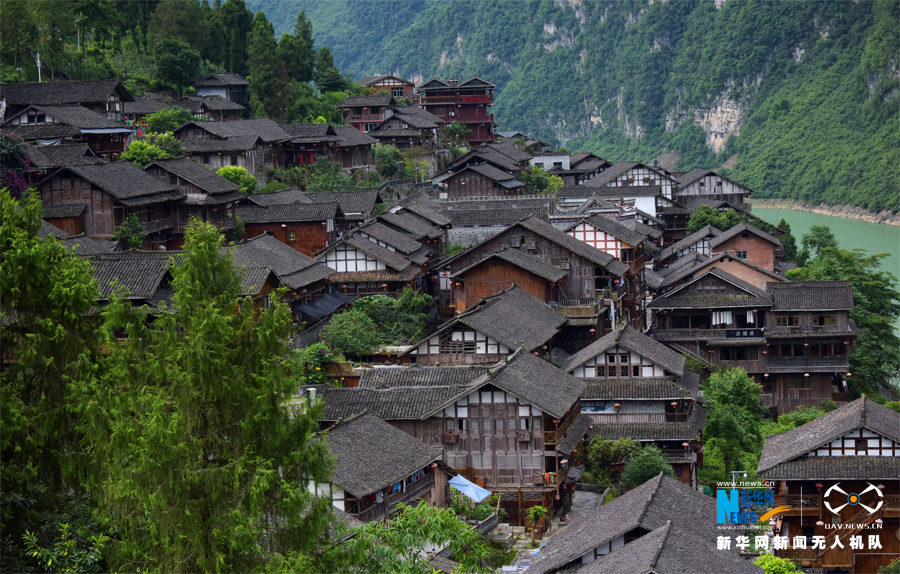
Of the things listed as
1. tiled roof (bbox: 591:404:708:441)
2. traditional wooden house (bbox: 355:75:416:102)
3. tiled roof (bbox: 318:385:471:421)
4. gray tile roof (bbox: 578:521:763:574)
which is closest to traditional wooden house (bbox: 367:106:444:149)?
traditional wooden house (bbox: 355:75:416:102)

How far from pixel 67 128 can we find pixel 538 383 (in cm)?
2402

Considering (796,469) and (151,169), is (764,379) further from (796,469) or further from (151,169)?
(151,169)

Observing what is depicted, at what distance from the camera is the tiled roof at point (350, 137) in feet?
189

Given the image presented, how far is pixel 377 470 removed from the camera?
23.2 m

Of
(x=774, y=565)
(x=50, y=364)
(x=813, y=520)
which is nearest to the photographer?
(x=50, y=364)

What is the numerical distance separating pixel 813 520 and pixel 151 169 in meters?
29.2

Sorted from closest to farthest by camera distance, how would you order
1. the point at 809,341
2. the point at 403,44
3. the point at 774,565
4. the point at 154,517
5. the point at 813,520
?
1. the point at 154,517
2. the point at 774,565
3. the point at 813,520
4. the point at 809,341
5. the point at 403,44

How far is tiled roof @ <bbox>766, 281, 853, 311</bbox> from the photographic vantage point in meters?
40.9

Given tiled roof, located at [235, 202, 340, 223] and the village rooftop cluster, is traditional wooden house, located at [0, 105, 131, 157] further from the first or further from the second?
tiled roof, located at [235, 202, 340, 223]

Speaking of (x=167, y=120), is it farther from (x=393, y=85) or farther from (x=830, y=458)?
(x=830, y=458)

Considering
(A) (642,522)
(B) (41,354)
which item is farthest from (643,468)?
(B) (41,354)

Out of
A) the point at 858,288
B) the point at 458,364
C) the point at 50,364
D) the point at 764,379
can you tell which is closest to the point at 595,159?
the point at 858,288

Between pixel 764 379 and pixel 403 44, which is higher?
pixel 403 44

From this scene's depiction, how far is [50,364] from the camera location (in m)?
15.2
